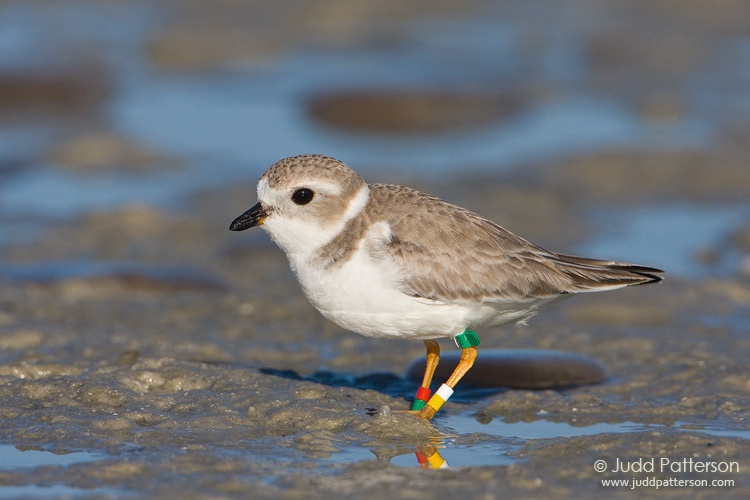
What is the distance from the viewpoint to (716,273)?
9.45 m

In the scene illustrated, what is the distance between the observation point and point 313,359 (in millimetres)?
A: 7629

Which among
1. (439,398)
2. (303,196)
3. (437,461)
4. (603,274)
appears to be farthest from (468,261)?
(437,461)

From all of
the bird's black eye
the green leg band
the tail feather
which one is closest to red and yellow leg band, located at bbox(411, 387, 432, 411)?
the green leg band

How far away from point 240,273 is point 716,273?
4.05m

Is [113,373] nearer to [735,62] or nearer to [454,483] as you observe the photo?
[454,483]

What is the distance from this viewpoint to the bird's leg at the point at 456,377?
6.08 m

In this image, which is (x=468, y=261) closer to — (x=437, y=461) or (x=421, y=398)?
(x=421, y=398)

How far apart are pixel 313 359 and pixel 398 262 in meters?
1.88

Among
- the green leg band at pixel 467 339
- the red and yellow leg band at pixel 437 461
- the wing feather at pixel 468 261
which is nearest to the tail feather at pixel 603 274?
the wing feather at pixel 468 261

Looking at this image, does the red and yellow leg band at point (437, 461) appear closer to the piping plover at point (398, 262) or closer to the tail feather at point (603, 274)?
the piping plover at point (398, 262)

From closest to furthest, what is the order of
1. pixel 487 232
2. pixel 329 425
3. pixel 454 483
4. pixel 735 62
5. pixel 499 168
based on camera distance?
pixel 454 483
pixel 329 425
pixel 487 232
pixel 499 168
pixel 735 62

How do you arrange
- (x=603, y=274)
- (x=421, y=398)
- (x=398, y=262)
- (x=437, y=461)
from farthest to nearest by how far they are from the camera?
(x=603, y=274) < (x=421, y=398) < (x=398, y=262) < (x=437, y=461)

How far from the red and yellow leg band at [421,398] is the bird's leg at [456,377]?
3.7 inches

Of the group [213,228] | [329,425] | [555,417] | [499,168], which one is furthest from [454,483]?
[499,168]
